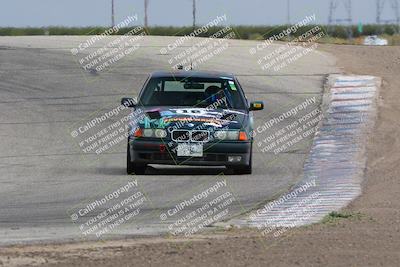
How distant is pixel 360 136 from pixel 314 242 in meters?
11.4

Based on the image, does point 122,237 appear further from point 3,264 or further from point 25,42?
point 25,42

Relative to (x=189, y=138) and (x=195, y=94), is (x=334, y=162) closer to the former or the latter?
(x=195, y=94)

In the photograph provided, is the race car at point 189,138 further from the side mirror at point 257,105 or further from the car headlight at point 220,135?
the side mirror at point 257,105

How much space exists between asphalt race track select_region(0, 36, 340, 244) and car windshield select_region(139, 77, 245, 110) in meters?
1.01

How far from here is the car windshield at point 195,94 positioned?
16.6m

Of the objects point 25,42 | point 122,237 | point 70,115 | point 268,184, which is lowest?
point 25,42

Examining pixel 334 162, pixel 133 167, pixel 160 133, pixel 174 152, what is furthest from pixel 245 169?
pixel 334 162

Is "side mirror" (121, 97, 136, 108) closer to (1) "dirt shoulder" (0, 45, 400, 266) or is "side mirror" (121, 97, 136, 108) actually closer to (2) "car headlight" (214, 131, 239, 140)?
(2) "car headlight" (214, 131, 239, 140)

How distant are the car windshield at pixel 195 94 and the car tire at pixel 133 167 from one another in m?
1.07

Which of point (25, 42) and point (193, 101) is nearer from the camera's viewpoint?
point (193, 101)

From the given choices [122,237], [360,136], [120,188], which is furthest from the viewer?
[360,136]

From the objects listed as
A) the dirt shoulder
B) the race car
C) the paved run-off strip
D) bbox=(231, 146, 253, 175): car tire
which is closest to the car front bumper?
the race car

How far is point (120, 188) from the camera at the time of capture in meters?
14.4

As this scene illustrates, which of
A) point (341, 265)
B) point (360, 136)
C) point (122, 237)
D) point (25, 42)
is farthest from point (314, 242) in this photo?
point (25, 42)
